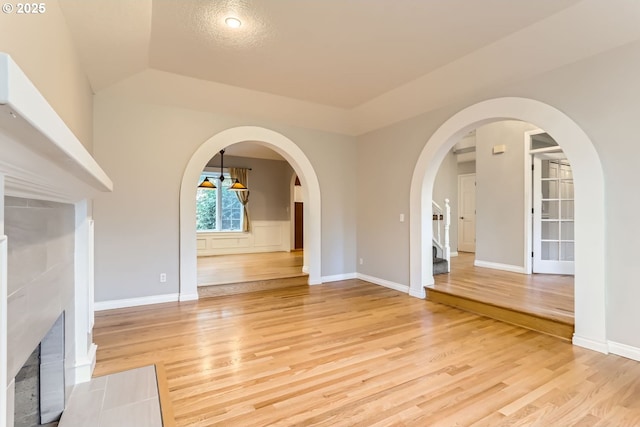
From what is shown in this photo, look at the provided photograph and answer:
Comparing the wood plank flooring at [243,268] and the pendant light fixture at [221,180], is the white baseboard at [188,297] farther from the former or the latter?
the pendant light fixture at [221,180]

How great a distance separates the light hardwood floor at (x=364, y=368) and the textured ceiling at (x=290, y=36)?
9.07 ft

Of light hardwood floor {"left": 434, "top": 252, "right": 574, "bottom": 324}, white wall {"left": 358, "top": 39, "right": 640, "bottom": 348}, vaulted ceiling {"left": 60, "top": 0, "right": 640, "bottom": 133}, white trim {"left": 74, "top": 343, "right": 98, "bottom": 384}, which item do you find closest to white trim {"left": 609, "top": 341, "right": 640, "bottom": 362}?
white wall {"left": 358, "top": 39, "right": 640, "bottom": 348}

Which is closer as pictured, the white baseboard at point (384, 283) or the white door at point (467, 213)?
the white baseboard at point (384, 283)

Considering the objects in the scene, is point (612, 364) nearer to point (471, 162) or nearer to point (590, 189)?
point (590, 189)

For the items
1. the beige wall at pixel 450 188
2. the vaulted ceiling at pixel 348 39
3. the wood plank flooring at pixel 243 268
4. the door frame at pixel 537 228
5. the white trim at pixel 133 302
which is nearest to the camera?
the vaulted ceiling at pixel 348 39

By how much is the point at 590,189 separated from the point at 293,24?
10.00 ft

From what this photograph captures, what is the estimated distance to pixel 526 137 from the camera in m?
5.45

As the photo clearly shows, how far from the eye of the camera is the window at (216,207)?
27.1 ft

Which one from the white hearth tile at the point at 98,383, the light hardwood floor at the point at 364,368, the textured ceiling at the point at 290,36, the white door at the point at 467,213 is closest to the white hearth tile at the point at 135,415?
the light hardwood floor at the point at 364,368

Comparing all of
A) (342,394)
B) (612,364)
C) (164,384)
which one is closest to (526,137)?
(612,364)

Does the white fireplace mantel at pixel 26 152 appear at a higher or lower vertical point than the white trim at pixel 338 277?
higher

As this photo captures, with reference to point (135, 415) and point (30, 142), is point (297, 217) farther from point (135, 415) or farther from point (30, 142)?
point (30, 142)

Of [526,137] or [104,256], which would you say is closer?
[104,256]

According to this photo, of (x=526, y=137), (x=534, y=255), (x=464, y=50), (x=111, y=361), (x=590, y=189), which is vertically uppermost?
(x=464, y=50)
